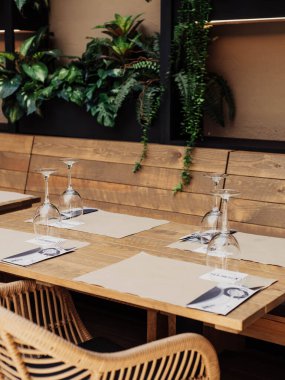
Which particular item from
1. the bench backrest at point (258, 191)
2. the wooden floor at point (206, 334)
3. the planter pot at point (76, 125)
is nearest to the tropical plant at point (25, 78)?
the planter pot at point (76, 125)

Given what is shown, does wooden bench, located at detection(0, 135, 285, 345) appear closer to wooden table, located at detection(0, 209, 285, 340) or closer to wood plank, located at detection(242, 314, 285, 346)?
wood plank, located at detection(242, 314, 285, 346)

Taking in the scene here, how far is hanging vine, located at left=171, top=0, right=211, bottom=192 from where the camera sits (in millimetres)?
4078

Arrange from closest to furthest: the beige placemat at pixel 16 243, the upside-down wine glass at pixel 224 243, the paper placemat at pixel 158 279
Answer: the paper placemat at pixel 158 279
the upside-down wine glass at pixel 224 243
the beige placemat at pixel 16 243

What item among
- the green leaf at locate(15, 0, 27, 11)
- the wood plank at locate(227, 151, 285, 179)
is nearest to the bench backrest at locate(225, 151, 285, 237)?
the wood plank at locate(227, 151, 285, 179)

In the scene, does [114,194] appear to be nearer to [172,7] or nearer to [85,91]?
[85,91]

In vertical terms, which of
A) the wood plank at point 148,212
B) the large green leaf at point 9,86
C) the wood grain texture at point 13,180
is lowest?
the wood plank at point 148,212

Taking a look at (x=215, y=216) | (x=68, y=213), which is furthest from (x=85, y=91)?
(x=215, y=216)

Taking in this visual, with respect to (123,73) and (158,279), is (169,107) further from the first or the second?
(158,279)

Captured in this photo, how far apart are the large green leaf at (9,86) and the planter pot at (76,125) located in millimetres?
Result: 276

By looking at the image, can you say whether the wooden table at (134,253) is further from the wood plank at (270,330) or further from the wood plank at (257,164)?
the wood plank at (257,164)

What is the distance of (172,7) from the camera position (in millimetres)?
4266

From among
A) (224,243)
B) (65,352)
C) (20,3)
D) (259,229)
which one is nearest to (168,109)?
(259,229)

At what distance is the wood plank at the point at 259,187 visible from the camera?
3.72 meters

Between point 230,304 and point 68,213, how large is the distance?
1.44 m
